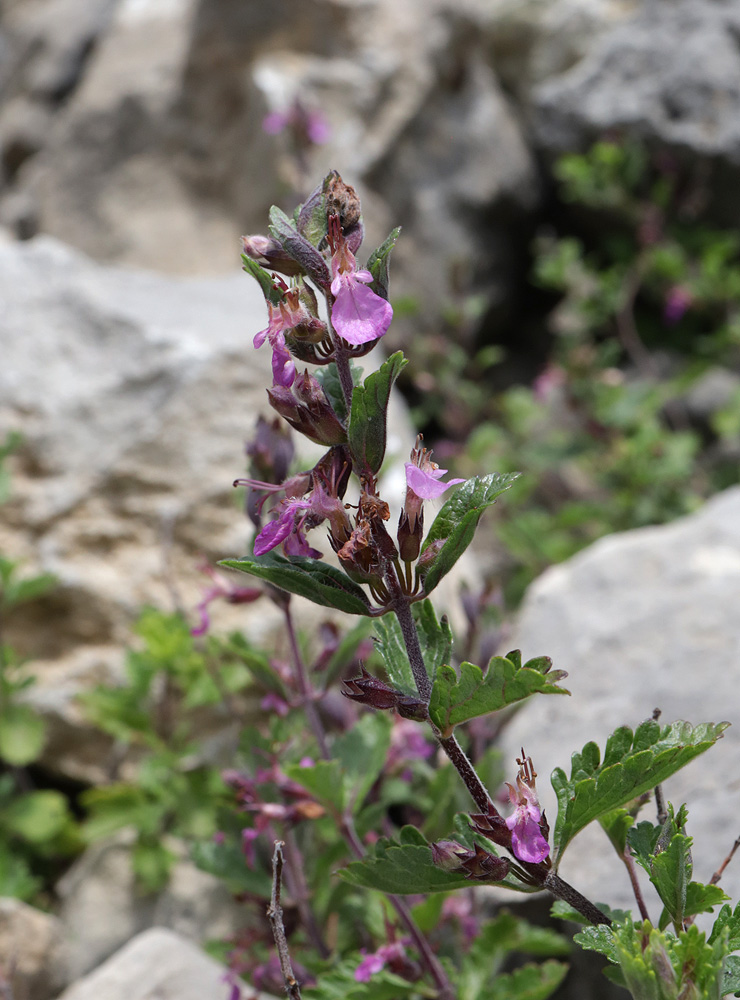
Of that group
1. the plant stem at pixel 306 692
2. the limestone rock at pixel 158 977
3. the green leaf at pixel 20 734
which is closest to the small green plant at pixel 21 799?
the green leaf at pixel 20 734

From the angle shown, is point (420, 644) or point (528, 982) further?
point (528, 982)

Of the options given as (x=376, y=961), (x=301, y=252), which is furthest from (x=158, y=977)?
(x=301, y=252)

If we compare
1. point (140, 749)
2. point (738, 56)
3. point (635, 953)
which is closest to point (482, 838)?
point (635, 953)

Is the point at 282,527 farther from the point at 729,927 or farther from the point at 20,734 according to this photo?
the point at 20,734

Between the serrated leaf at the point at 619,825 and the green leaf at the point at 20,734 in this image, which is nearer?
the serrated leaf at the point at 619,825

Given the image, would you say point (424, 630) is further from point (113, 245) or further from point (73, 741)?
point (113, 245)

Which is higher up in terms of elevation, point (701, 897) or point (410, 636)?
point (410, 636)

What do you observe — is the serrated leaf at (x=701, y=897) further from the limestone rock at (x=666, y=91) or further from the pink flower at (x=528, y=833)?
the limestone rock at (x=666, y=91)
